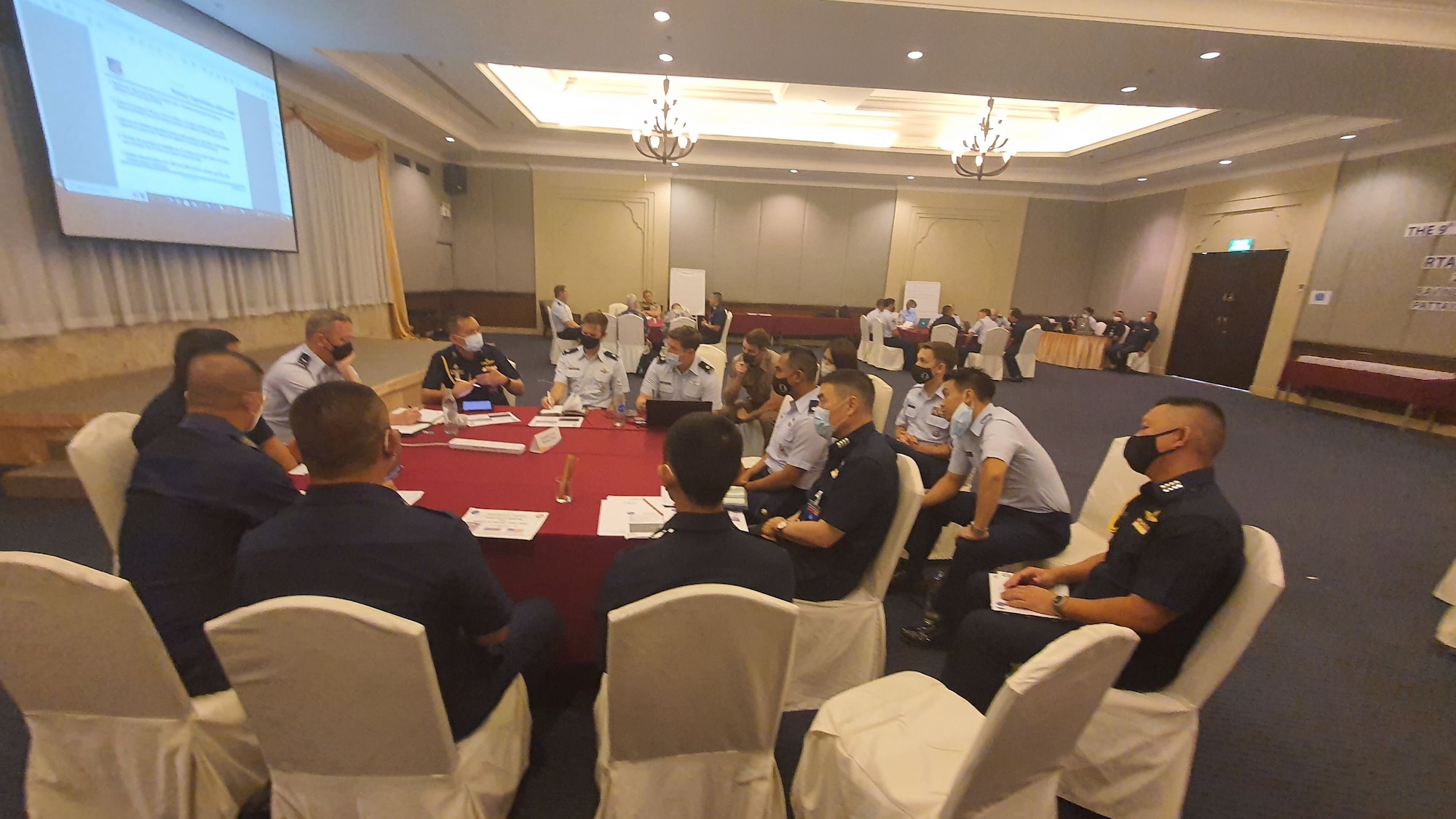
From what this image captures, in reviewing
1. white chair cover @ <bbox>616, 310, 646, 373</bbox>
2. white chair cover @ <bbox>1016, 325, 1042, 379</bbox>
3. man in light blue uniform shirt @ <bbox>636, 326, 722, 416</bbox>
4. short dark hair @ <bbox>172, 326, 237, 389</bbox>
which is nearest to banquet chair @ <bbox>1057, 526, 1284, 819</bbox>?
man in light blue uniform shirt @ <bbox>636, 326, 722, 416</bbox>

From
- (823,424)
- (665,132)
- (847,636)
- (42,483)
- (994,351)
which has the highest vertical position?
(665,132)

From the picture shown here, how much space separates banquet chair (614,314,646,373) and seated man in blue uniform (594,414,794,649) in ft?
22.5

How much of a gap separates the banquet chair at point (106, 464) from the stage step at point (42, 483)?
2.35 metres

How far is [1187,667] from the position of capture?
166 centimetres

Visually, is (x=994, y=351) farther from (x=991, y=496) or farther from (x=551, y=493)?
(x=551, y=493)

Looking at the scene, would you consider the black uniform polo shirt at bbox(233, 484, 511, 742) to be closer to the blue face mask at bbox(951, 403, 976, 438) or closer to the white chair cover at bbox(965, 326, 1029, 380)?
the blue face mask at bbox(951, 403, 976, 438)

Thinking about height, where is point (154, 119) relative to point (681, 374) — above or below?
above

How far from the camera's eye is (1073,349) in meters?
11.2

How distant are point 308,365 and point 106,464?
1.29 metres

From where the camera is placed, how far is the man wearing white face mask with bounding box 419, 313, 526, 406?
3.64 meters

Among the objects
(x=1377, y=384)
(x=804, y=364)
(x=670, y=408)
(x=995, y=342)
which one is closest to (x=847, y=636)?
(x=804, y=364)

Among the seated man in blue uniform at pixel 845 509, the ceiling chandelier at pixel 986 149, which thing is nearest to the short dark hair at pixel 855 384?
the seated man in blue uniform at pixel 845 509

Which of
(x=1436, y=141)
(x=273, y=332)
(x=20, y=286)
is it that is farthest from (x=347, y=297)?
(x=1436, y=141)

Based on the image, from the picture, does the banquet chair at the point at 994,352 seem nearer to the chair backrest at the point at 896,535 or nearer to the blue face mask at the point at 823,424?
the blue face mask at the point at 823,424
